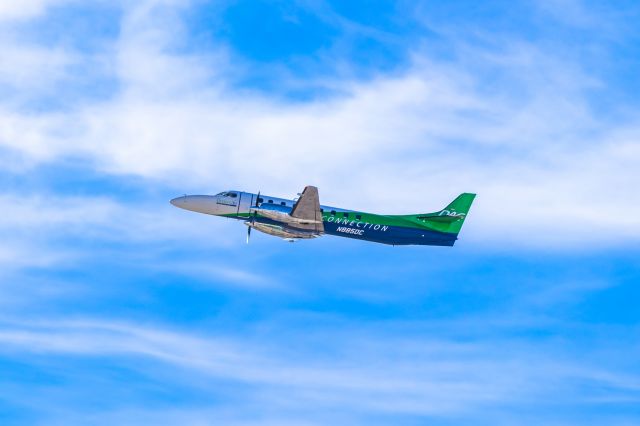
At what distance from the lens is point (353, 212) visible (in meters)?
120

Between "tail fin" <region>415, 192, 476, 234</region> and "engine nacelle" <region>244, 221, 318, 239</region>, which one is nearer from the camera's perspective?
"engine nacelle" <region>244, 221, 318, 239</region>

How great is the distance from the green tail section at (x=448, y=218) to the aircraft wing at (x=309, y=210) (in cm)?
1572

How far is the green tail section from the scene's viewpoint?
123 m

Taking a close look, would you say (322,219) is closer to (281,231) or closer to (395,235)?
(281,231)

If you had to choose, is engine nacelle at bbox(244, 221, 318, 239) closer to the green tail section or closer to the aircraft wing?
the aircraft wing

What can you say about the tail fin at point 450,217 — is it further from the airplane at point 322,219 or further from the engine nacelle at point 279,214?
the engine nacelle at point 279,214

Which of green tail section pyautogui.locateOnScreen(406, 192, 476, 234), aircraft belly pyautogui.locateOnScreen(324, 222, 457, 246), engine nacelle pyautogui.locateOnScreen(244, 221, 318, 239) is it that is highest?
green tail section pyautogui.locateOnScreen(406, 192, 476, 234)

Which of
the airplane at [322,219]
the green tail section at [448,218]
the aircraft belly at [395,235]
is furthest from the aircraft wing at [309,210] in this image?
the green tail section at [448,218]

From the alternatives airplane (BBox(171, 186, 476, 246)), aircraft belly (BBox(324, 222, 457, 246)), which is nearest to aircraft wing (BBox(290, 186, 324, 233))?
airplane (BBox(171, 186, 476, 246))

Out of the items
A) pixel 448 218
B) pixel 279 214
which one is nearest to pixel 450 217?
pixel 448 218

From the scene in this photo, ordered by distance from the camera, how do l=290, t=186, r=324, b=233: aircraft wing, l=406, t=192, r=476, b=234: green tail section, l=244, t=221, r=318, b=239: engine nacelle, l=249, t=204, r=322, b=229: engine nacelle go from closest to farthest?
1. l=290, t=186, r=324, b=233: aircraft wing
2. l=249, t=204, r=322, b=229: engine nacelle
3. l=244, t=221, r=318, b=239: engine nacelle
4. l=406, t=192, r=476, b=234: green tail section

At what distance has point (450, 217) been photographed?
407 feet

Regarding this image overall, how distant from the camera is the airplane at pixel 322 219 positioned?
11312 centimetres

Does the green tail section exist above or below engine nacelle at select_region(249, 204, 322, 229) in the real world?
above
